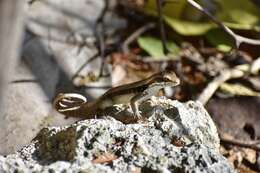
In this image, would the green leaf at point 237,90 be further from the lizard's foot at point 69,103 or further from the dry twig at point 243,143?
the lizard's foot at point 69,103

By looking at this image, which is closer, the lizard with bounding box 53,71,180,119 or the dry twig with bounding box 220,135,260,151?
the lizard with bounding box 53,71,180,119

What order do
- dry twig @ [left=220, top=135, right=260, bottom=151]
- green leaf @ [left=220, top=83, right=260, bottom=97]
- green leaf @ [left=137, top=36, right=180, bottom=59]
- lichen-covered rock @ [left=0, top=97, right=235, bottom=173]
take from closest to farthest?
lichen-covered rock @ [left=0, top=97, right=235, bottom=173] → dry twig @ [left=220, top=135, right=260, bottom=151] → green leaf @ [left=220, top=83, right=260, bottom=97] → green leaf @ [left=137, top=36, right=180, bottom=59]

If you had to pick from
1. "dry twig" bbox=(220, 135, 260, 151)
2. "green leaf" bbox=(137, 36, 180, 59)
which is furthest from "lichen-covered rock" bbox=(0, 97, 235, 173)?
"green leaf" bbox=(137, 36, 180, 59)

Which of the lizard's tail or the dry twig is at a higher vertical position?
the lizard's tail

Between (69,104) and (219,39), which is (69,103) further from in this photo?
(219,39)

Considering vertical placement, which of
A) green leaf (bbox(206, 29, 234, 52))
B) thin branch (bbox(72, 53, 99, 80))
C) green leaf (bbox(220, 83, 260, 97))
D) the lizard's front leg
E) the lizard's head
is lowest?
green leaf (bbox(220, 83, 260, 97))

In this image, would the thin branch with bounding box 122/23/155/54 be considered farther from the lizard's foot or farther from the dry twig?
the lizard's foot

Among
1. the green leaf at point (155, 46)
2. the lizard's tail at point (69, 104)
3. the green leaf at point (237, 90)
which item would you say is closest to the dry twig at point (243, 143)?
the green leaf at point (237, 90)

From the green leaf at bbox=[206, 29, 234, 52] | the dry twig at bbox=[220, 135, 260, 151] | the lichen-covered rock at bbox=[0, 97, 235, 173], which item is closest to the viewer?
the lichen-covered rock at bbox=[0, 97, 235, 173]

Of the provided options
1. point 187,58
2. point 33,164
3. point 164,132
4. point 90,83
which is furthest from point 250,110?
point 33,164
